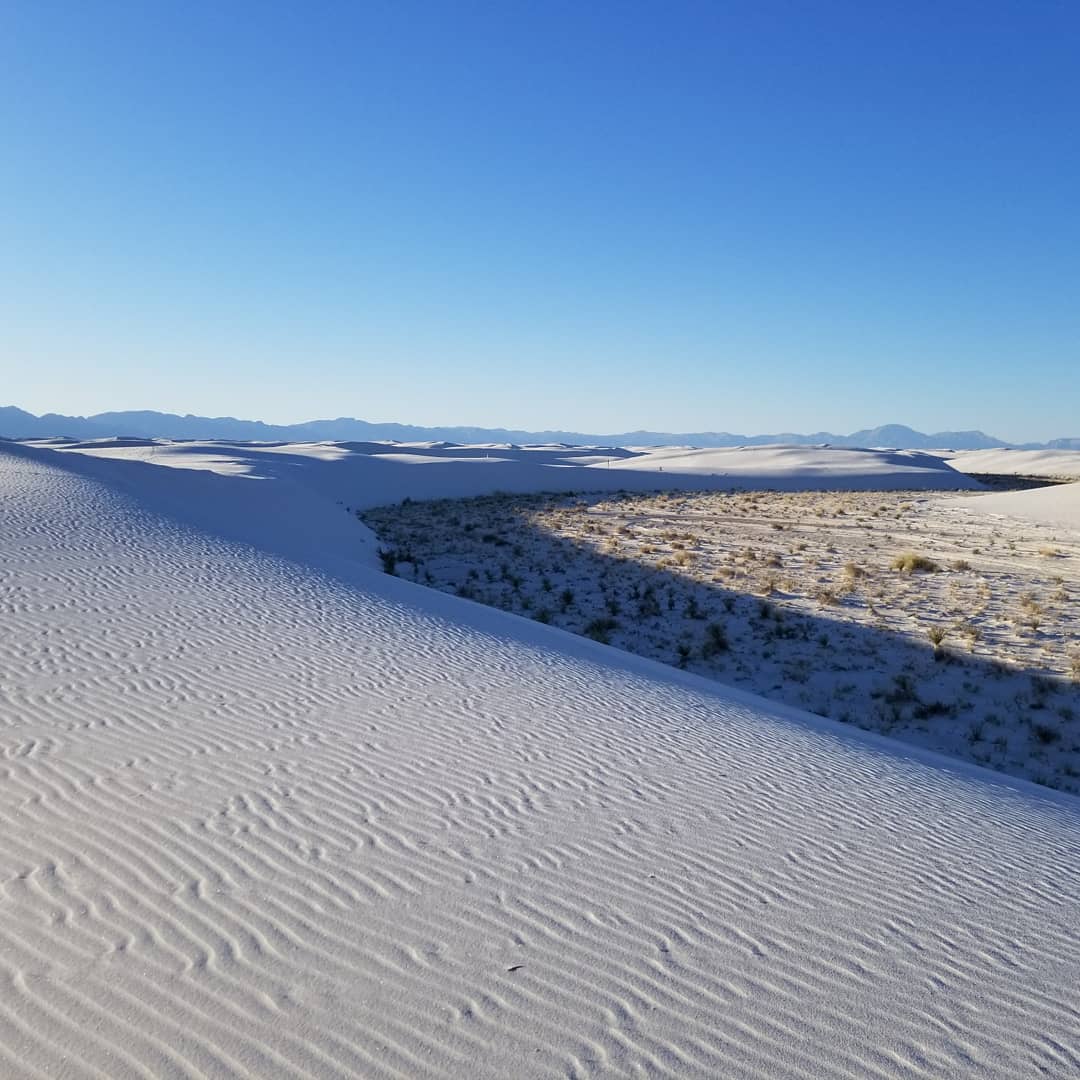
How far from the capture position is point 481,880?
341 centimetres

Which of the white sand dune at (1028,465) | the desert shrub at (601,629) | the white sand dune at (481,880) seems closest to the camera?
the white sand dune at (481,880)

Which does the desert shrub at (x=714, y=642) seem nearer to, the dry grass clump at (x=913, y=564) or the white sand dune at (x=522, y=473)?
the dry grass clump at (x=913, y=564)

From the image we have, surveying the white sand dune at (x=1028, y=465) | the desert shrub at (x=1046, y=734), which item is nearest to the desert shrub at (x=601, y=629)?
the desert shrub at (x=1046, y=734)

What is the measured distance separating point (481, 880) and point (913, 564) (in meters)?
13.9

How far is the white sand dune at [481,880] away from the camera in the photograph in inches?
97.8

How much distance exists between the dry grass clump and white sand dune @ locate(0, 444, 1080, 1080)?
30.9ft

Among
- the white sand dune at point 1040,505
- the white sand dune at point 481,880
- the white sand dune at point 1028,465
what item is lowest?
the white sand dune at point 481,880

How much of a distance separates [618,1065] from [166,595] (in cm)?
721

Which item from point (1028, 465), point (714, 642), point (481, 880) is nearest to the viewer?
point (481, 880)

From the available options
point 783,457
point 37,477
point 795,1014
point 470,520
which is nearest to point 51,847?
point 795,1014

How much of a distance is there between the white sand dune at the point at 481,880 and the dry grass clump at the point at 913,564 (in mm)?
9429

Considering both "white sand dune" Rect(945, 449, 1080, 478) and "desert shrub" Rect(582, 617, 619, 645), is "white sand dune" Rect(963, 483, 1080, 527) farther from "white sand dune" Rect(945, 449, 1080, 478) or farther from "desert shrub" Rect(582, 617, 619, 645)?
"white sand dune" Rect(945, 449, 1080, 478)

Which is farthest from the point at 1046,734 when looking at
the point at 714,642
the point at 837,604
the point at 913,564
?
the point at 913,564

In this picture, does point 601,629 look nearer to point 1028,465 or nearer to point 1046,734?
point 1046,734
